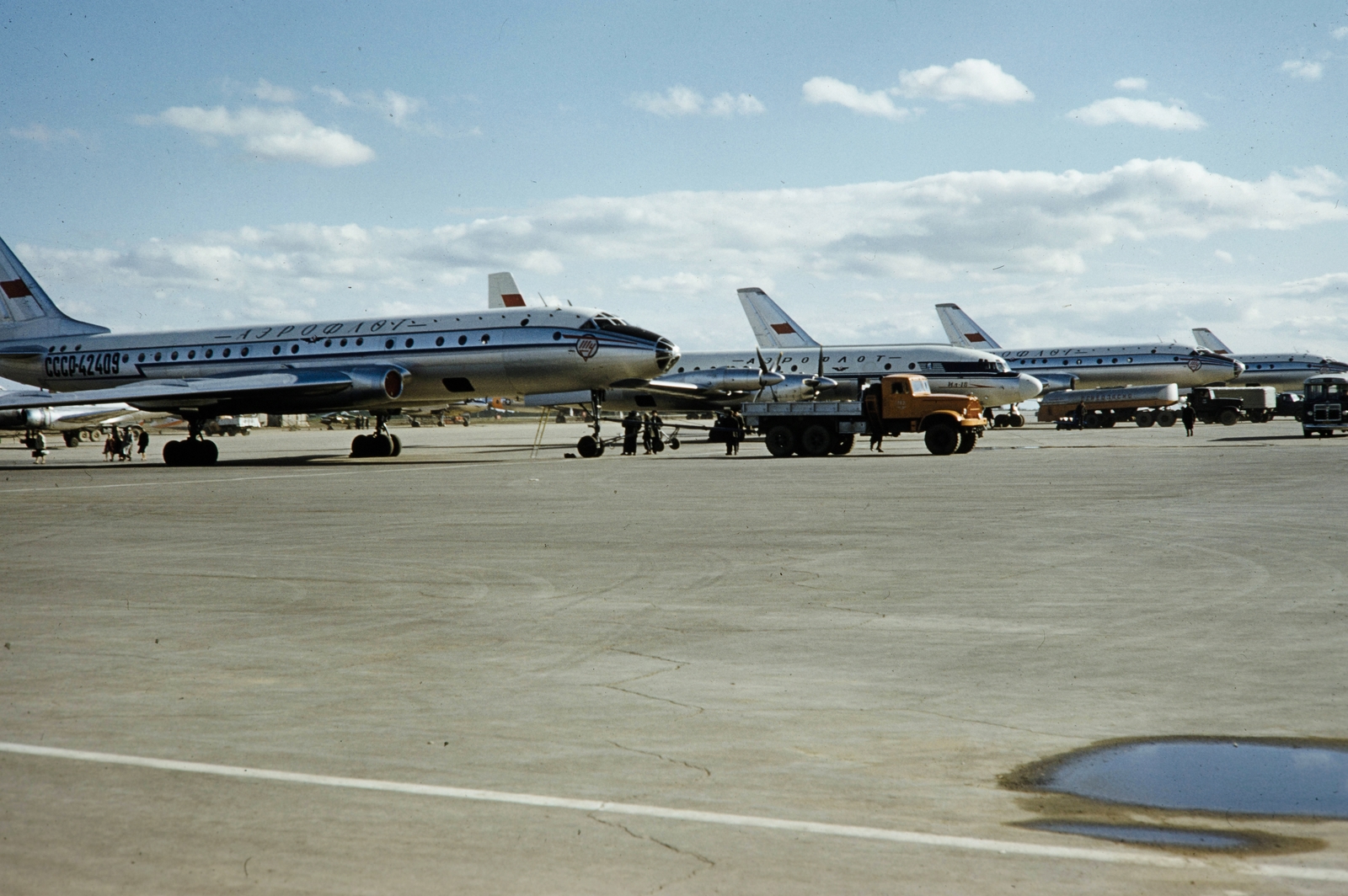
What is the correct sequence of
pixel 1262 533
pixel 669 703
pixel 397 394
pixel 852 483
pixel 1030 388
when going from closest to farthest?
pixel 669 703
pixel 1262 533
pixel 852 483
pixel 397 394
pixel 1030 388

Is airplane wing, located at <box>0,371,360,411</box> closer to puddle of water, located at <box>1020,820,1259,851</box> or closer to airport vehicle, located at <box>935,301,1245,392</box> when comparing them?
puddle of water, located at <box>1020,820,1259,851</box>

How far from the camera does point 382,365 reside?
33094 millimetres

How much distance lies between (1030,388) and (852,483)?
1267 inches

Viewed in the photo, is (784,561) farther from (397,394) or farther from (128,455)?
(128,455)

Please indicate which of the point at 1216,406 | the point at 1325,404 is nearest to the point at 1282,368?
the point at 1216,406

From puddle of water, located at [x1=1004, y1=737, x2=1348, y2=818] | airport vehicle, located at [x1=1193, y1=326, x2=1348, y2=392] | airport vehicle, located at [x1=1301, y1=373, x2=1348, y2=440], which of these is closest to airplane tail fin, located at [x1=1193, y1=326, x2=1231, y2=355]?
airport vehicle, located at [x1=1193, y1=326, x2=1348, y2=392]

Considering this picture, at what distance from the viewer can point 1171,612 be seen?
8.63 metres

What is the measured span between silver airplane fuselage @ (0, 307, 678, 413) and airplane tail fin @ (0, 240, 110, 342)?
5714mm

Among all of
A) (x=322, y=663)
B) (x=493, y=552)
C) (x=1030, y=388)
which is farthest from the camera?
(x=1030, y=388)

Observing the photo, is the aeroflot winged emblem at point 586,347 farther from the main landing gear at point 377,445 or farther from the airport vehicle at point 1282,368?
the airport vehicle at point 1282,368

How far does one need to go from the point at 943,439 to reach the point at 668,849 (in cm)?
3168

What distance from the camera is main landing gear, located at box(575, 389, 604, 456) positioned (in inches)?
1341

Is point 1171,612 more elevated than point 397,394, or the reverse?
point 397,394

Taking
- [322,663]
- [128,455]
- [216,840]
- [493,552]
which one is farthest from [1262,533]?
[128,455]
